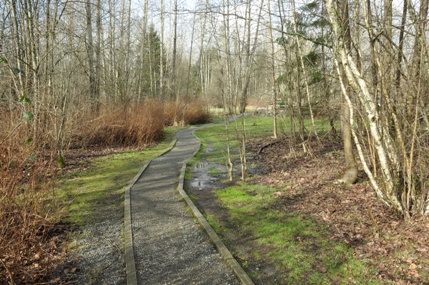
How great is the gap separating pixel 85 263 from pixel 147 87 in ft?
104

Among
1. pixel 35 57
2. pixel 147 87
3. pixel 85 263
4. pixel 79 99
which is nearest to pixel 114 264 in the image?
pixel 85 263

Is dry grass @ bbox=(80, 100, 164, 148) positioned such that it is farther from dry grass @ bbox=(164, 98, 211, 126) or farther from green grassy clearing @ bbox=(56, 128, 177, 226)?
dry grass @ bbox=(164, 98, 211, 126)

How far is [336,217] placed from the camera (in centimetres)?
537

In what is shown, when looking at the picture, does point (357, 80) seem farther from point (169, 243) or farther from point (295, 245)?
point (169, 243)

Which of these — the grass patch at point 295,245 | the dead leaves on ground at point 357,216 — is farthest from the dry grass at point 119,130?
the grass patch at point 295,245

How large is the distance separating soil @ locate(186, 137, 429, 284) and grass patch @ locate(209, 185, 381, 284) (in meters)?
0.13

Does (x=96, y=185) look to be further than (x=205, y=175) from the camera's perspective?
No

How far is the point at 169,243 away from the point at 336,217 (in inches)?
112

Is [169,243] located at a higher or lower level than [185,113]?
lower

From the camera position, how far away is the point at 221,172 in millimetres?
9203

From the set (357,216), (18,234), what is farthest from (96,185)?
(357,216)

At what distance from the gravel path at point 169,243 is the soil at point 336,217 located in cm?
40

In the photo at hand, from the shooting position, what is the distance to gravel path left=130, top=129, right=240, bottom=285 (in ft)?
12.5

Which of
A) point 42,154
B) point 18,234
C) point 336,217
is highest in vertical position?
point 42,154
